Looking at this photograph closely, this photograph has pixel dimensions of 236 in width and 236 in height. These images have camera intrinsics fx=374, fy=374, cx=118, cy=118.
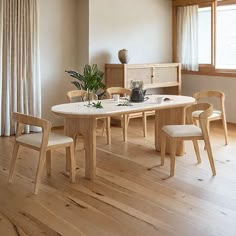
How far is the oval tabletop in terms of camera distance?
11.4ft

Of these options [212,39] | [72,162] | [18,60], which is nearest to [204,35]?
[212,39]

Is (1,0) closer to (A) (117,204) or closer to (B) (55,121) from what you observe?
(B) (55,121)

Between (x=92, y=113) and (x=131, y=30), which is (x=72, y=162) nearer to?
(x=92, y=113)

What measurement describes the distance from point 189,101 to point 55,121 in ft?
8.62

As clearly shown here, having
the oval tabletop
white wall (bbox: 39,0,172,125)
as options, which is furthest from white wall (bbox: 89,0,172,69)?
the oval tabletop

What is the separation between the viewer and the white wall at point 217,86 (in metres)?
6.31

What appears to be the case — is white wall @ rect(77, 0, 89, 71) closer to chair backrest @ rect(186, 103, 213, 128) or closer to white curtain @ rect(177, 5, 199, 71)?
white curtain @ rect(177, 5, 199, 71)

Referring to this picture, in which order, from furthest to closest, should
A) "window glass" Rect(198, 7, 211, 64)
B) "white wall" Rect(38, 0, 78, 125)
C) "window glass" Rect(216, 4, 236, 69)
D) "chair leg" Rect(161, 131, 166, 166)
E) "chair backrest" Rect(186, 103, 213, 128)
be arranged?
"window glass" Rect(198, 7, 211, 64), "window glass" Rect(216, 4, 236, 69), "white wall" Rect(38, 0, 78, 125), "chair leg" Rect(161, 131, 166, 166), "chair backrest" Rect(186, 103, 213, 128)

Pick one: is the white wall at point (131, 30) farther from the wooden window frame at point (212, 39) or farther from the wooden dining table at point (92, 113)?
the wooden dining table at point (92, 113)

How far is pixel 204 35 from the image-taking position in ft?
21.8

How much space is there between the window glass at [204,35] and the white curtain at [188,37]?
73mm

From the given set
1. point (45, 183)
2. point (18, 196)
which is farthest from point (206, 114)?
point (18, 196)

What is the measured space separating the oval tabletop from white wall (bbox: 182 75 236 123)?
2.15 metres

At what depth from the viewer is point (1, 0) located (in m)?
5.11
